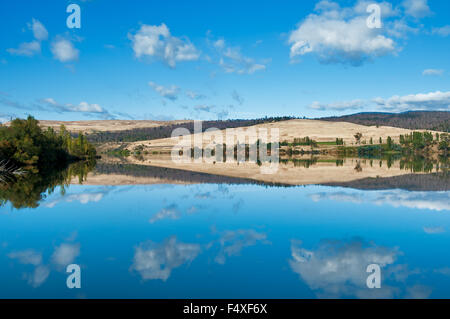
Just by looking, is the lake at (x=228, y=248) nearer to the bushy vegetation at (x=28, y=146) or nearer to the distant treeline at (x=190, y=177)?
the distant treeline at (x=190, y=177)

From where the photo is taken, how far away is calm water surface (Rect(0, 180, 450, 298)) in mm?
8047

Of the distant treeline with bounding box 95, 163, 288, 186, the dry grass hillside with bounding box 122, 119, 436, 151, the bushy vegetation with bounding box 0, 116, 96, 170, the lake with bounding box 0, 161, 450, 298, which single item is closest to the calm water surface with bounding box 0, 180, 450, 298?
the lake with bounding box 0, 161, 450, 298

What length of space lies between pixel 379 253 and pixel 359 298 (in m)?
3.35

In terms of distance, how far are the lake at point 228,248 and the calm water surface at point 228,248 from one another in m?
0.03

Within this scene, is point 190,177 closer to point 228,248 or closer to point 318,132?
point 228,248

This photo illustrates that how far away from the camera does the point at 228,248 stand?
1096cm

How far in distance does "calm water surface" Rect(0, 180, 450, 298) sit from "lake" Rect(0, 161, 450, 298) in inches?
1.3

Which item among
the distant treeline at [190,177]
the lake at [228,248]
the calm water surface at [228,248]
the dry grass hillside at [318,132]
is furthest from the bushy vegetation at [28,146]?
the dry grass hillside at [318,132]

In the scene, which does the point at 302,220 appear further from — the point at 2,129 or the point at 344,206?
the point at 2,129

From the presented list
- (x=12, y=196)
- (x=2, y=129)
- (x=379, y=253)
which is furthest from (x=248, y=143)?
(x=379, y=253)

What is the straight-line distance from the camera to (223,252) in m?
10.5

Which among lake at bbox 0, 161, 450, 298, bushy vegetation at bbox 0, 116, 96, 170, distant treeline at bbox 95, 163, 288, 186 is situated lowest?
lake at bbox 0, 161, 450, 298

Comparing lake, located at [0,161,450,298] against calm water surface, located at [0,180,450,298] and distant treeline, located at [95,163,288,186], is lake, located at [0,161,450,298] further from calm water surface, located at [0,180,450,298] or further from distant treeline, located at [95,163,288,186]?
distant treeline, located at [95,163,288,186]

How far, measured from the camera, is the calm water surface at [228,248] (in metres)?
8.05
